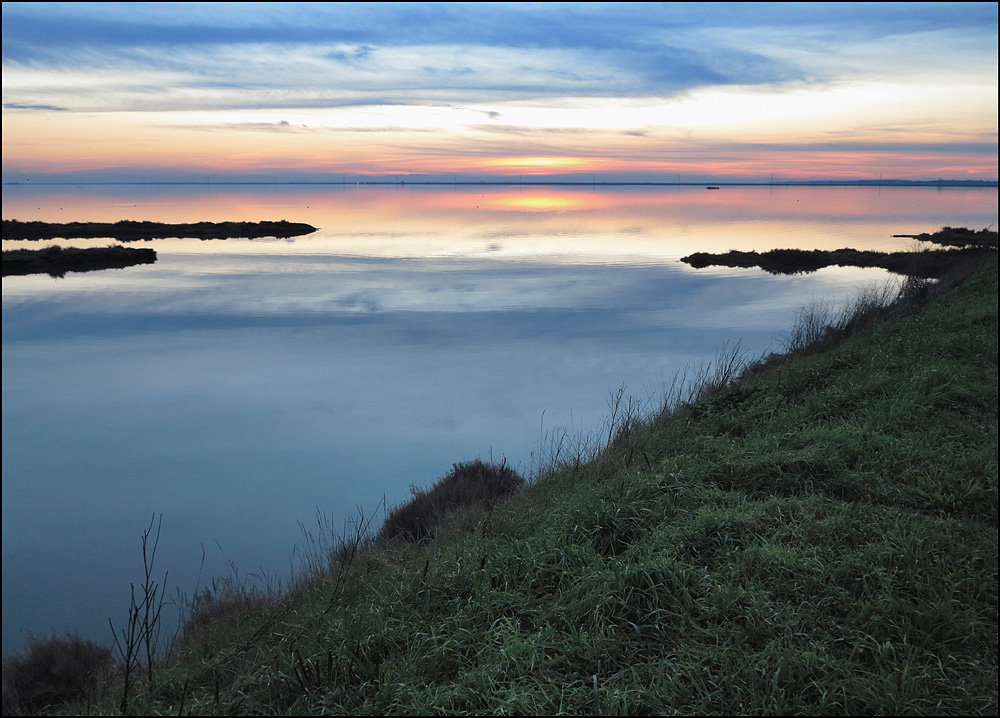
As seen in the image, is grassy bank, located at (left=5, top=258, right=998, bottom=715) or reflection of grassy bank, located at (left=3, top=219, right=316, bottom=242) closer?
grassy bank, located at (left=5, top=258, right=998, bottom=715)

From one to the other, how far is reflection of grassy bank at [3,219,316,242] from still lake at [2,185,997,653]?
1831cm

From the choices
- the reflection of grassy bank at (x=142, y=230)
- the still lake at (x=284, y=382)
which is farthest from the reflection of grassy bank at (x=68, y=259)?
the reflection of grassy bank at (x=142, y=230)

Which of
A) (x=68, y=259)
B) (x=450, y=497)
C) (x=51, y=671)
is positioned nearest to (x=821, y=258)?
(x=450, y=497)

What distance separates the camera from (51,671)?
6.90 meters

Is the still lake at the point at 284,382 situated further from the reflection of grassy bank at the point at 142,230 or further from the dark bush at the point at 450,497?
the reflection of grassy bank at the point at 142,230

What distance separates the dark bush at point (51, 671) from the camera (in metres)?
6.34

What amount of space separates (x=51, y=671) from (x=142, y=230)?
62908 millimetres

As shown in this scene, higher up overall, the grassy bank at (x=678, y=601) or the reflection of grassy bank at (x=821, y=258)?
the reflection of grassy bank at (x=821, y=258)

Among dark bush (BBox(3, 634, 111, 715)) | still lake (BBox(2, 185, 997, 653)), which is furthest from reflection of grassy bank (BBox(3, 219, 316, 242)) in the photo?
dark bush (BBox(3, 634, 111, 715))

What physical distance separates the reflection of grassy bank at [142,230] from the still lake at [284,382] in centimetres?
1831

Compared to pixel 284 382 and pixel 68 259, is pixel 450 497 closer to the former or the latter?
pixel 284 382

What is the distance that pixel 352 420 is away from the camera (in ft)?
51.6

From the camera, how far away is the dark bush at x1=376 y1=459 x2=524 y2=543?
947 cm

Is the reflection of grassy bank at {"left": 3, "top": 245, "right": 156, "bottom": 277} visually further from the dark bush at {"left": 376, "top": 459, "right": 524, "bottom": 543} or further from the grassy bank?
the grassy bank
